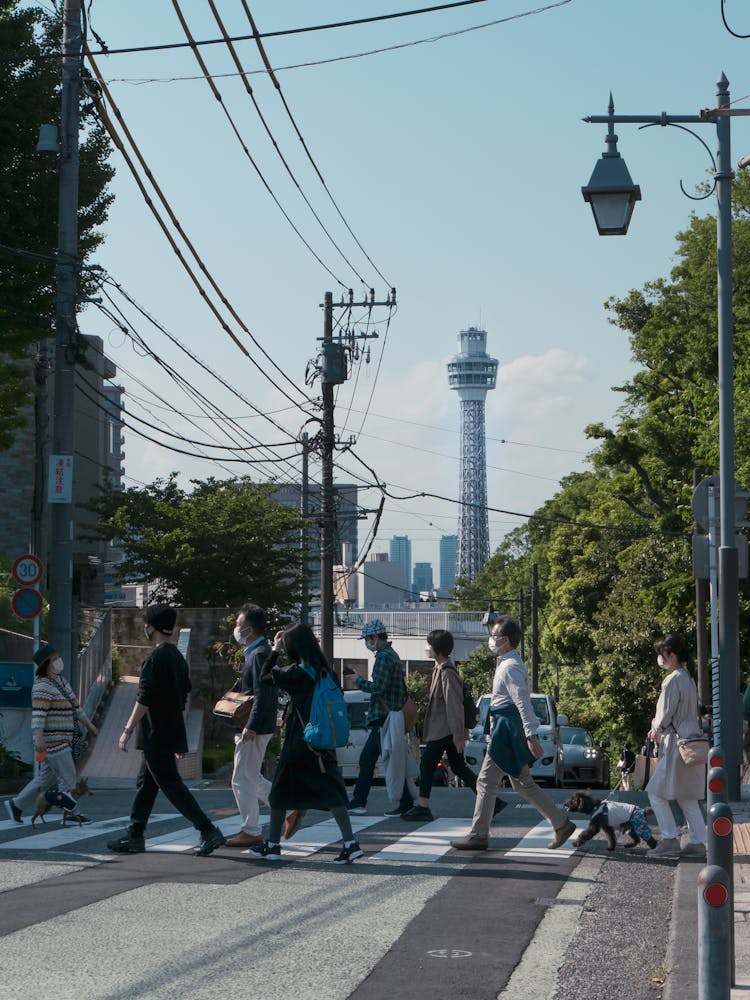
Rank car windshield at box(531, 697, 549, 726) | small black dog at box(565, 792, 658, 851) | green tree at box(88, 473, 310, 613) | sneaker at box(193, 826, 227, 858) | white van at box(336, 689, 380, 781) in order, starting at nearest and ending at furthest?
sneaker at box(193, 826, 227, 858) → small black dog at box(565, 792, 658, 851) → white van at box(336, 689, 380, 781) → car windshield at box(531, 697, 549, 726) → green tree at box(88, 473, 310, 613)

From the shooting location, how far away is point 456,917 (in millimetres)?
7617

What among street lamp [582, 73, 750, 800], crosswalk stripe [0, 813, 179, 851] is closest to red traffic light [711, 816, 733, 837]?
crosswalk stripe [0, 813, 179, 851]

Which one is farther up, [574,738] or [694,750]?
[694,750]

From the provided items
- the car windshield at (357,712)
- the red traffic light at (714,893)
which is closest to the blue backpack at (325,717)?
the red traffic light at (714,893)

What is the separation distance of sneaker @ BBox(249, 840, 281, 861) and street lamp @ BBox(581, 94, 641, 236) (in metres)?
6.76

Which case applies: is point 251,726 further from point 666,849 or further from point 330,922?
point 666,849

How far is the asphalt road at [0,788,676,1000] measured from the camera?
20.0 feet

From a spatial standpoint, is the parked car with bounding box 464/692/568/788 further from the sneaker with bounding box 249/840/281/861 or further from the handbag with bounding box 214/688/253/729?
the sneaker with bounding box 249/840/281/861

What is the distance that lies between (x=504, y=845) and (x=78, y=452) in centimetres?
4475

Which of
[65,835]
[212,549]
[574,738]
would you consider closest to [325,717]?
[65,835]

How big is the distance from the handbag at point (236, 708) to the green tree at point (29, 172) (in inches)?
393

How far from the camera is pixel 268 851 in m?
9.55

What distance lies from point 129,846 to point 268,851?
1.08 metres

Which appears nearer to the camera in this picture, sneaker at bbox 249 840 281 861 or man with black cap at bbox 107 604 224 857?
sneaker at bbox 249 840 281 861
